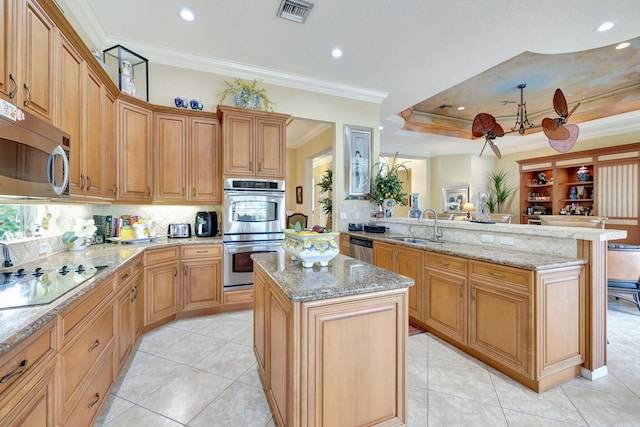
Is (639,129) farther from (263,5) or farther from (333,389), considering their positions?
(333,389)

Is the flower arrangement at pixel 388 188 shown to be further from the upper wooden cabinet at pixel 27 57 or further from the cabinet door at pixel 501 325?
the upper wooden cabinet at pixel 27 57

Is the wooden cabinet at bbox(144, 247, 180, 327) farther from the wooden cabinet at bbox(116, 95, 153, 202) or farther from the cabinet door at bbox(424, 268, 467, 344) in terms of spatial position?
the cabinet door at bbox(424, 268, 467, 344)

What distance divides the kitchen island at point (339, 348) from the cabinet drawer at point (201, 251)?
6.29ft

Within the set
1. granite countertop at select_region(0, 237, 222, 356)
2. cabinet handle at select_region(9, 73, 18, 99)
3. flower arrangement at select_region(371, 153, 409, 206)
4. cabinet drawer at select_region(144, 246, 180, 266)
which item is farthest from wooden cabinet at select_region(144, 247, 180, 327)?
flower arrangement at select_region(371, 153, 409, 206)

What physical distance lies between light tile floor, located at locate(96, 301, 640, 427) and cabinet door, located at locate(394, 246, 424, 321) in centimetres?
35

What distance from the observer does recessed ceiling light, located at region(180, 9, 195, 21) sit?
2.63 m

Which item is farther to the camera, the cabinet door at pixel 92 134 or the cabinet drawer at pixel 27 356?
the cabinet door at pixel 92 134

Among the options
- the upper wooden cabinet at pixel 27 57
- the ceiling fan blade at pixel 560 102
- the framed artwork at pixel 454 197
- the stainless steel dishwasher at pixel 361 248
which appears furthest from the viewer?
the framed artwork at pixel 454 197

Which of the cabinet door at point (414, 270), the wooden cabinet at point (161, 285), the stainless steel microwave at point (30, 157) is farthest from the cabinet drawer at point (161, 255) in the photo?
the cabinet door at point (414, 270)

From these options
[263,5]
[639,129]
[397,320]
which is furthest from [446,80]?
[639,129]

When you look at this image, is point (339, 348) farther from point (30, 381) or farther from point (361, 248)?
point (361, 248)

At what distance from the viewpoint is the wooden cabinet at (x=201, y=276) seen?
3.12 meters

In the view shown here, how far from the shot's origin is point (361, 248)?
3.71m

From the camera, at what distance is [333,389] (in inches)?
51.3
